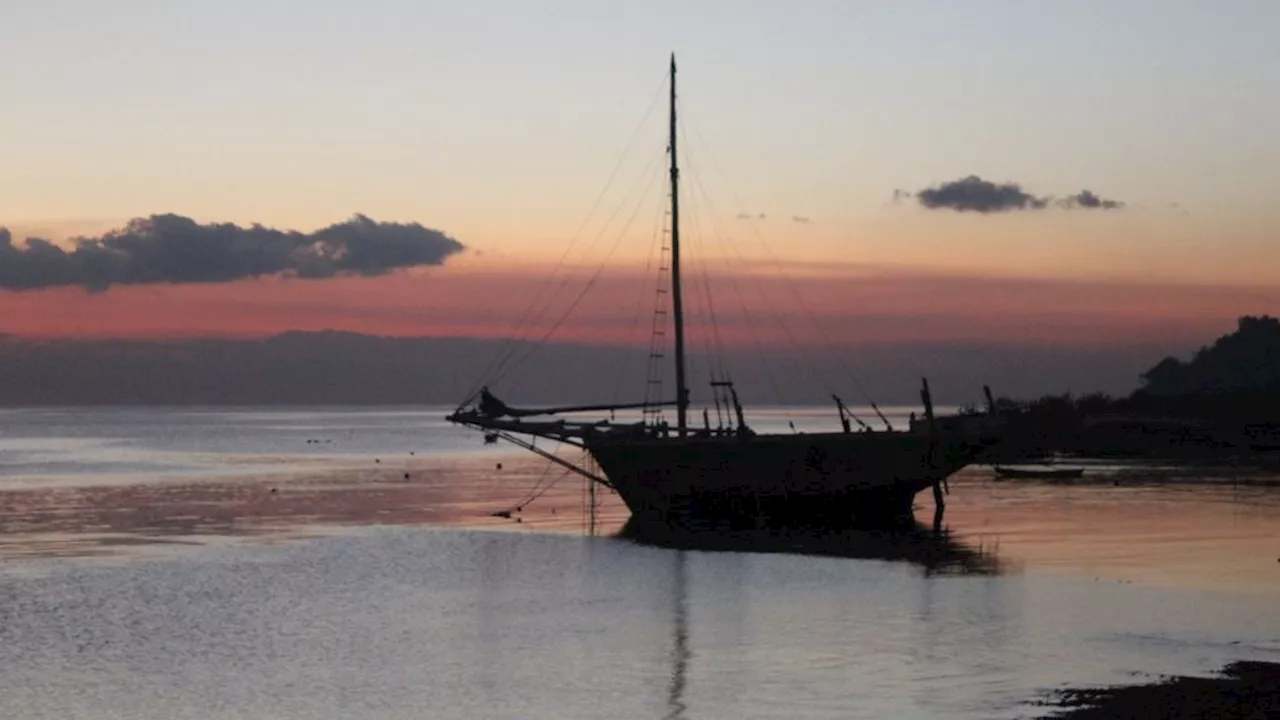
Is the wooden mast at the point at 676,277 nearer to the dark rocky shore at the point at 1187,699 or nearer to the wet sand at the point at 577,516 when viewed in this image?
the wet sand at the point at 577,516

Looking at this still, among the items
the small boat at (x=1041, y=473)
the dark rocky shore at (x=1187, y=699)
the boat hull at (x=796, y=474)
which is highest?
the boat hull at (x=796, y=474)

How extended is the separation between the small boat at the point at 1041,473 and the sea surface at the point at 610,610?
530 inches

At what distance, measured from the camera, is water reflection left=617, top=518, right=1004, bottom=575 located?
36969 mm

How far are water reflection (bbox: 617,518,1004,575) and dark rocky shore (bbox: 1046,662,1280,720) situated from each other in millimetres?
13675

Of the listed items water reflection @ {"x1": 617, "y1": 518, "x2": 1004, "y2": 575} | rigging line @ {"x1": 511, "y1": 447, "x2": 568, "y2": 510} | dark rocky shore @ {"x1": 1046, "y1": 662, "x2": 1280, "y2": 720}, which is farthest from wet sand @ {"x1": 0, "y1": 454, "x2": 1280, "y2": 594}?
dark rocky shore @ {"x1": 1046, "y1": 662, "x2": 1280, "y2": 720}

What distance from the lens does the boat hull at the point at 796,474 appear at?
44750 millimetres

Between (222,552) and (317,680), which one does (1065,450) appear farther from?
(317,680)

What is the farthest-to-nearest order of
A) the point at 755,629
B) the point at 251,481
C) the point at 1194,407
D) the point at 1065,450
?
the point at 1194,407
the point at 1065,450
the point at 251,481
the point at 755,629

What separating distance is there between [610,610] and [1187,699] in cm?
1382

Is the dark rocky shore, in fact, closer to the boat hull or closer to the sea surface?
the sea surface

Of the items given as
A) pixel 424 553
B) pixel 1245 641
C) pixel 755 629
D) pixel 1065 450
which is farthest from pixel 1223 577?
pixel 1065 450

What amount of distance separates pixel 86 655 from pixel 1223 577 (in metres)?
22.4

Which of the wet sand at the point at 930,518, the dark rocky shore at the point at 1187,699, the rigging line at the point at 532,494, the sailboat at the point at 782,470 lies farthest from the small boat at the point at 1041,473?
the dark rocky shore at the point at 1187,699

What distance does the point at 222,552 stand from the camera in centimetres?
4247
